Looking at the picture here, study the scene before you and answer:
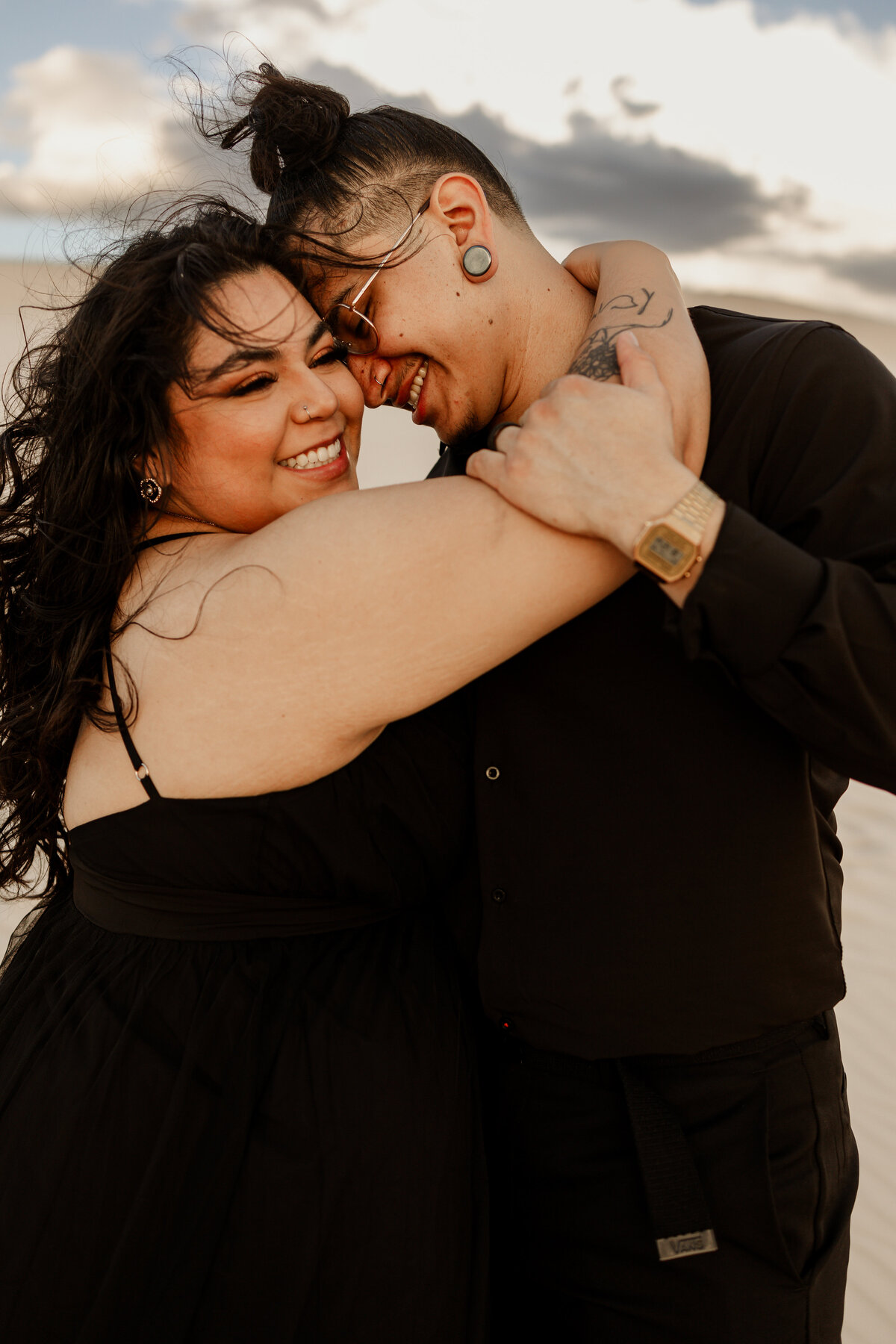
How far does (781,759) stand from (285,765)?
887 millimetres

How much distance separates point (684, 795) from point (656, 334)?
856mm

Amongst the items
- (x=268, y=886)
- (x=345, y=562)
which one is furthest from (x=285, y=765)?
(x=345, y=562)

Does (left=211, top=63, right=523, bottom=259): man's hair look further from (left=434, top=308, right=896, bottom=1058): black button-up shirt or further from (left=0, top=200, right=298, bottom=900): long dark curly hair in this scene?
(left=434, top=308, right=896, bottom=1058): black button-up shirt

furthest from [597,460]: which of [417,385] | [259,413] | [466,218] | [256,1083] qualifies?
[256,1083]

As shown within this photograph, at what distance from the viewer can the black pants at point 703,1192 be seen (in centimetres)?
167

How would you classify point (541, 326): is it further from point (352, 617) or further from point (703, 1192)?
point (703, 1192)

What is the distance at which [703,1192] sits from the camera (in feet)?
5.56

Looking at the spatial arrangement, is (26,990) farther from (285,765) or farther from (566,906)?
(566,906)

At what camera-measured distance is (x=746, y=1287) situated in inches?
65.4

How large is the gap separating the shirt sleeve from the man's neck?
76cm

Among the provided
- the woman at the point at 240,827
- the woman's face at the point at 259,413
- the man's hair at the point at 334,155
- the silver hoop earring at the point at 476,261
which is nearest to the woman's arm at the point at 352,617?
the woman at the point at 240,827

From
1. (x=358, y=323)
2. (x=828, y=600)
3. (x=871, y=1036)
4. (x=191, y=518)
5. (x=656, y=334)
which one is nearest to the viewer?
(x=828, y=600)

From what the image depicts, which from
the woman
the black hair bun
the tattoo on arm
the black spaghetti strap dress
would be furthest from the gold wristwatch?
the black hair bun

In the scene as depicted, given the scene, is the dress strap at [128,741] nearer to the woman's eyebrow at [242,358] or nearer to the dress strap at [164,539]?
the dress strap at [164,539]
